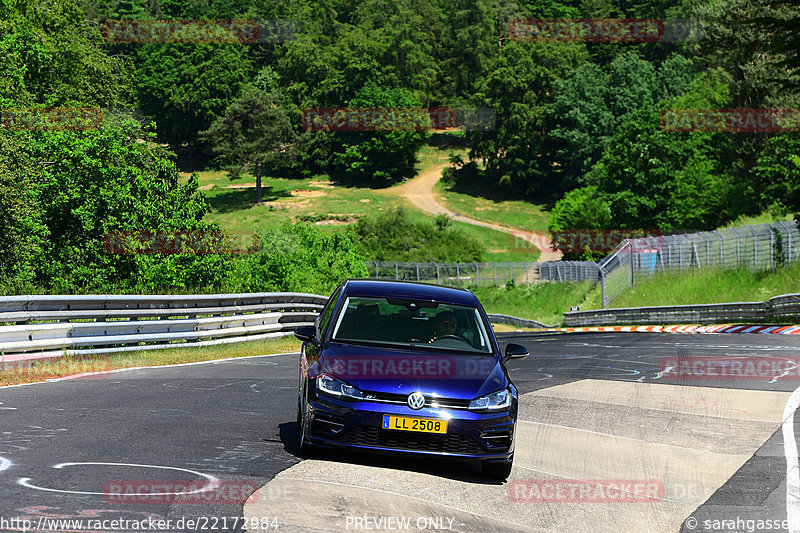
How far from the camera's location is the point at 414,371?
8.05 metres

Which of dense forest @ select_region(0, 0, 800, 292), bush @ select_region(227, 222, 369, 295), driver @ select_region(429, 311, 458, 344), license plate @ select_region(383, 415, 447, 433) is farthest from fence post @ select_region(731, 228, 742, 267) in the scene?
license plate @ select_region(383, 415, 447, 433)

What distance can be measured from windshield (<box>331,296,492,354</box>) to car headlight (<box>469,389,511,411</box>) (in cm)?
75

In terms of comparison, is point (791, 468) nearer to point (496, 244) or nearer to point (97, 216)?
point (97, 216)

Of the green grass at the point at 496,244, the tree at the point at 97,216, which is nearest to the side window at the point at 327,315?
the tree at the point at 97,216

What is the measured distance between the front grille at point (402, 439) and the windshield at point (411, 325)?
1.12 meters

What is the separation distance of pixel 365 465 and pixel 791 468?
4.02m

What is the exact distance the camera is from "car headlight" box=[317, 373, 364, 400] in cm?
776

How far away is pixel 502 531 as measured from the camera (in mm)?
6379

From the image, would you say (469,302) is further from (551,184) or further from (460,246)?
(551,184)

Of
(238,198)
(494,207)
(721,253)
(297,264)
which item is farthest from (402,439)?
(238,198)

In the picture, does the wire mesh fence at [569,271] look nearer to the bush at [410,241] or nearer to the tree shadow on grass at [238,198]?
the bush at [410,241]

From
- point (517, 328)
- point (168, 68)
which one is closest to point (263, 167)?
point (168, 68)

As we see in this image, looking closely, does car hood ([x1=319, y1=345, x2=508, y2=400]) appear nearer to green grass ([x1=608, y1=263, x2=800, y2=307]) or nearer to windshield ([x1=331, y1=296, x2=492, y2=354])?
windshield ([x1=331, y1=296, x2=492, y2=354])

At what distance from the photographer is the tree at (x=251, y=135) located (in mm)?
120875
